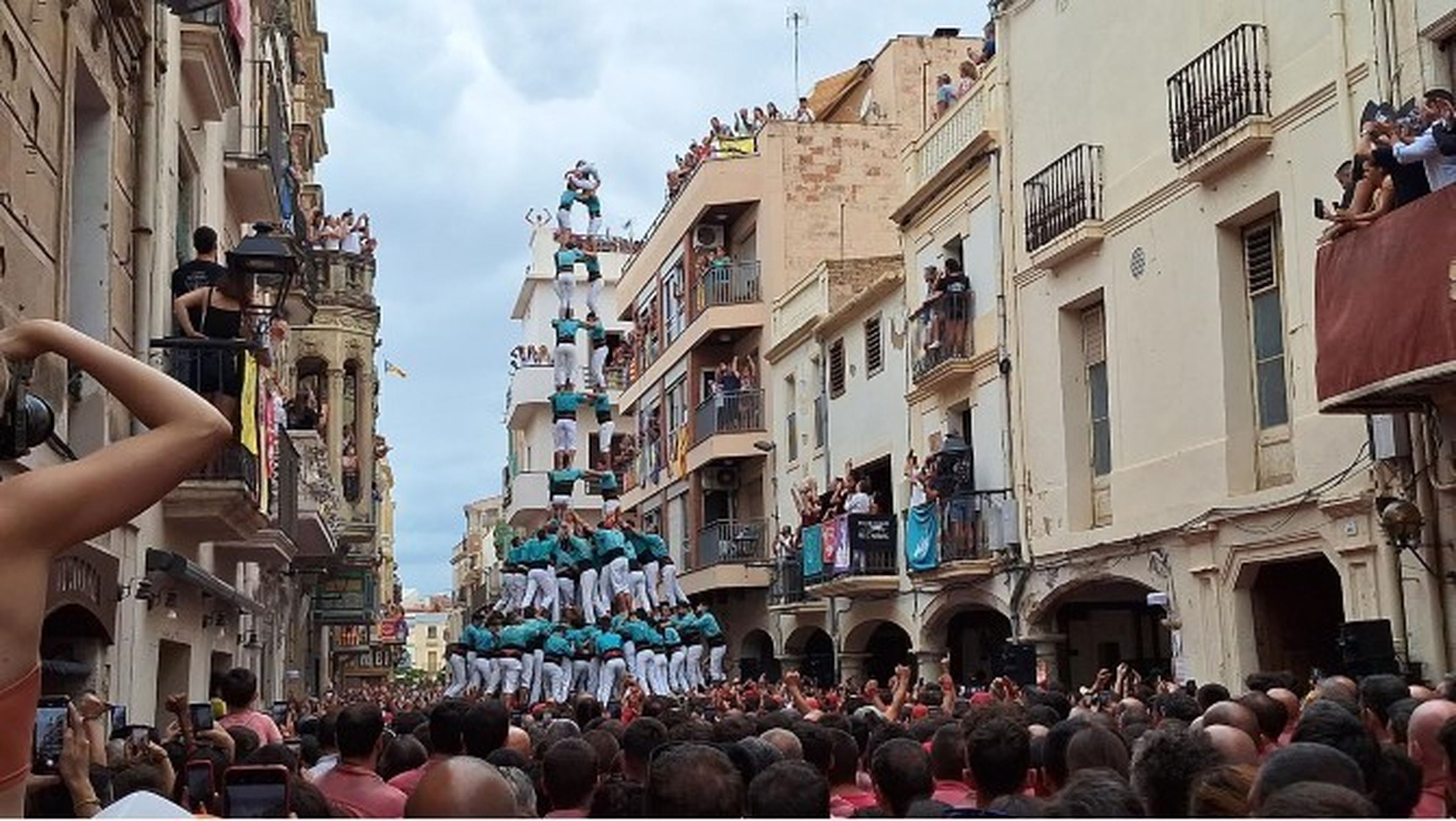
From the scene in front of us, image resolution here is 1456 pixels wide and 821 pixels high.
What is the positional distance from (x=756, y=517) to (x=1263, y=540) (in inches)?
788

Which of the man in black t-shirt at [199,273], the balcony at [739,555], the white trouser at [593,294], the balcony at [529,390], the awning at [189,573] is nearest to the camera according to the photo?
the awning at [189,573]

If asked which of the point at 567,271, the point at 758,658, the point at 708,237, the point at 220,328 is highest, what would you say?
the point at 708,237

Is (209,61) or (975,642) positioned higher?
(209,61)

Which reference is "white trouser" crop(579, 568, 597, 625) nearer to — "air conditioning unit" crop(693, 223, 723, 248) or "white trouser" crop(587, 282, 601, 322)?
"white trouser" crop(587, 282, 601, 322)

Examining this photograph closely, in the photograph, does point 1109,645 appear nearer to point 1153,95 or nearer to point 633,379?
point 1153,95

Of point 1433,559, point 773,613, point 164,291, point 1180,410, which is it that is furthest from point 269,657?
point 1433,559

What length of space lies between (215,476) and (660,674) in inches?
313

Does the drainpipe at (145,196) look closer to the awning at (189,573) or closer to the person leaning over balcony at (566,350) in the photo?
the awning at (189,573)

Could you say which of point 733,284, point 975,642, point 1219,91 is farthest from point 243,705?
point 733,284

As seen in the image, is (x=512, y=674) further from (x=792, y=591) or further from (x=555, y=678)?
(x=792, y=591)

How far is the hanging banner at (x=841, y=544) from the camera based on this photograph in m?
26.5

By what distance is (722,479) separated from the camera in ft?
119

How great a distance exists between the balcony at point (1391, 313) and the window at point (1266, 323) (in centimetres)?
223

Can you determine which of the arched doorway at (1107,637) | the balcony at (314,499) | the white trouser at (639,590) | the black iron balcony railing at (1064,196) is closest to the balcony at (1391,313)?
the black iron balcony railing at (1064,196)
